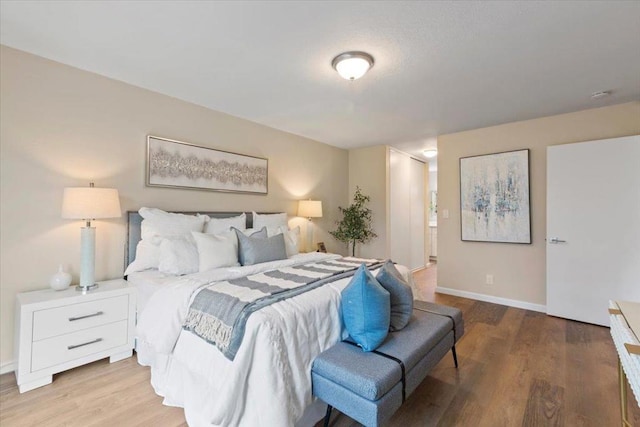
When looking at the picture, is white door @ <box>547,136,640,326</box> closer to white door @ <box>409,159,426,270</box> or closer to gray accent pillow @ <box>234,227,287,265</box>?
white door @ <box>409,159,426,270</box>

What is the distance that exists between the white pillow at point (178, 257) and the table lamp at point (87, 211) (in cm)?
47

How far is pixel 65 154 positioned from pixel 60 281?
1.04m

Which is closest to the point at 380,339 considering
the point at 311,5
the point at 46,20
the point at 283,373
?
the point at 283,373

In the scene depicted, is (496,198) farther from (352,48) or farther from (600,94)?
(352,48)

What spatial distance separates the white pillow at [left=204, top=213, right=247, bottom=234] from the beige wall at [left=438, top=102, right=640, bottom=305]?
3.01 metres

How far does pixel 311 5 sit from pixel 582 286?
3953 millimetres

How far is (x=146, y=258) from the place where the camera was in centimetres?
254

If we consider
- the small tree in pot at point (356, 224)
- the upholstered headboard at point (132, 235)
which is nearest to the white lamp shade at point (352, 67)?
the upholstered headboard at point (132, 235)

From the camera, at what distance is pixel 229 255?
102 inches

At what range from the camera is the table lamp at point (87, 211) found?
2160 millimetres

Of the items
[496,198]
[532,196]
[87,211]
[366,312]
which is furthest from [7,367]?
[532,196]

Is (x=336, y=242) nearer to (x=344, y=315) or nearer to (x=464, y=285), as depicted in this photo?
(x=464, y=285)

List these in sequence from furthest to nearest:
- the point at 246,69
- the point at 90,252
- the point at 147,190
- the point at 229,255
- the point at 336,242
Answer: the point at 336,242, the point at 147,190, the point at 229,255, the point at 246,69, the point at 90,252

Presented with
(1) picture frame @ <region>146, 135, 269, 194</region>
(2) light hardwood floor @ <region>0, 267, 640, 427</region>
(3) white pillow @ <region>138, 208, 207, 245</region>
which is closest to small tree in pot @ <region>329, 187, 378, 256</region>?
(1) picture frame @ <region>146, 135, 269, 194</region>
